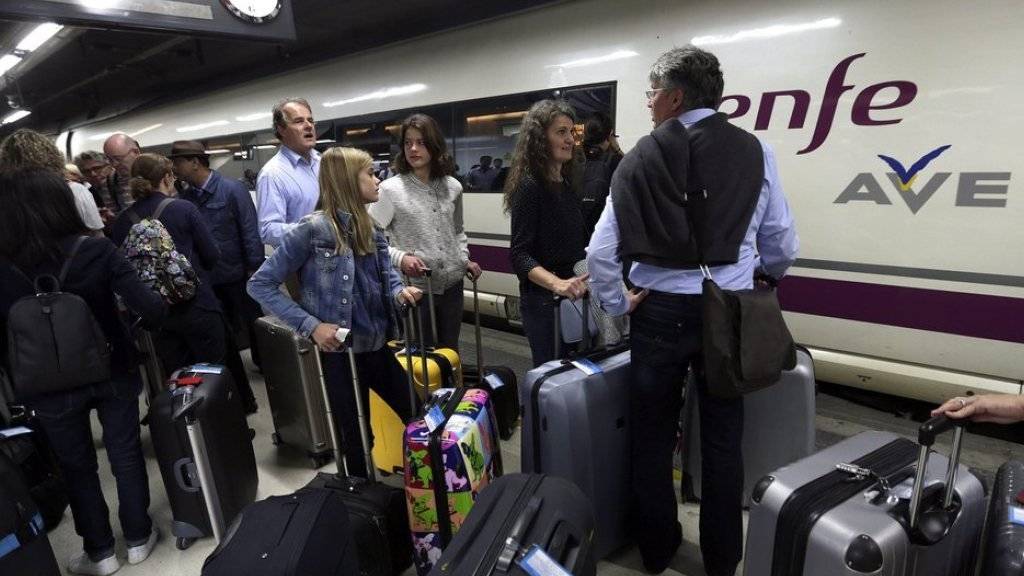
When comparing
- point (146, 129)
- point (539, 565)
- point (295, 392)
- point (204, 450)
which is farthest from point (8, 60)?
point (539, 565)

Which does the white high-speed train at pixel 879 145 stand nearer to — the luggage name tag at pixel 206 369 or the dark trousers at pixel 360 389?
the dark trousers at pixel 360 389

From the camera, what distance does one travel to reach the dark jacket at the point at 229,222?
127 inches

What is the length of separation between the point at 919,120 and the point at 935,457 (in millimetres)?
1810

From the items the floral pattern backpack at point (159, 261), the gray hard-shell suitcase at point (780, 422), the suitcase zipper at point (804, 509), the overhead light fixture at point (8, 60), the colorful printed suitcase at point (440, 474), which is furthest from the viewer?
the overhead light fixture at point (8, 60)

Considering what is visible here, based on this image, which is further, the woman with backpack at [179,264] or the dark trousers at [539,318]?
the woman with backpack at [179,264]

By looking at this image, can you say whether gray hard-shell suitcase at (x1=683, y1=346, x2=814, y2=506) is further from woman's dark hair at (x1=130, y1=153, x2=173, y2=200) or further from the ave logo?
woman's dark hair at (x1=130, y1=153, x2=173, y2=200)

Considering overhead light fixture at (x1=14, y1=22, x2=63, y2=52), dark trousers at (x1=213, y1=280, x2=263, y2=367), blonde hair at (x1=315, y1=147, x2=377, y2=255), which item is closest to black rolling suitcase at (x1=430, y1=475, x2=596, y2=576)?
blonde hair at (x1=315, y1=147, x2=377, y2=255)

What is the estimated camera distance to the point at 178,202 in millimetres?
2625

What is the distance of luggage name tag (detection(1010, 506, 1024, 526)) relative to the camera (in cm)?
119

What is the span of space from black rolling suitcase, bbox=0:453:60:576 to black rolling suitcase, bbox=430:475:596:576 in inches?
54.1

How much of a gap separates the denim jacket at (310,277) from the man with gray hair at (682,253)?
2.86ft

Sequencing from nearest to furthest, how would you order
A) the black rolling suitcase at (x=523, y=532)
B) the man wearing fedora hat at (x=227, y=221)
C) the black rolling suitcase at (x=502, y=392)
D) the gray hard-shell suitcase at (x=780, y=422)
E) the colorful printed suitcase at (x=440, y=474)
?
the black rolling suitcase at (x=523, y=532) < the colorful printed suitcase at (x=440, y=474) < the gray hard-shell suitcase at (x=780, y=422) < the black rolling suitcase at (x=502, y=392) < the man wearing fedora hat at (x=227, y=221)

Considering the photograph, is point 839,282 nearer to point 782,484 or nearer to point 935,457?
point 935,457

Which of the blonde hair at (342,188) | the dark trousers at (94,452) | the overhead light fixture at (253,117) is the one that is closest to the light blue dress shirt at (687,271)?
the blonde hair at (342,188)
